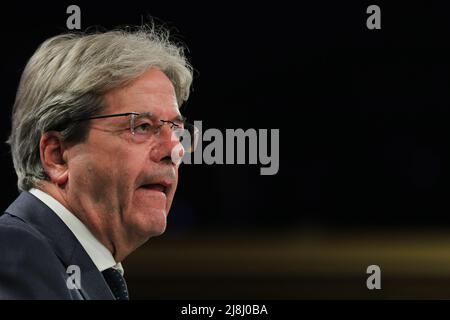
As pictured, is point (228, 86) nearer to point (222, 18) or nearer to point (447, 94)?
point (222, 18)

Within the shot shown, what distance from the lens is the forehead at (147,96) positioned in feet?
5.06

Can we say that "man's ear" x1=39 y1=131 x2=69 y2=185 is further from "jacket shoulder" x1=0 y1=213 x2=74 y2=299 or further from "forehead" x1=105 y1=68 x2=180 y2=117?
"jacket shoulder" x1=0 y1=213 x2=74 y2=299

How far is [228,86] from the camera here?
532 centimetres

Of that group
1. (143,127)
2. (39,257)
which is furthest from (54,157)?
(39,257)

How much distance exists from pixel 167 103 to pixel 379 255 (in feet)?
16.6

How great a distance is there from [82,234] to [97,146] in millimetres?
184

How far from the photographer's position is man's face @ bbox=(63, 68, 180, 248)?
60.2 inches

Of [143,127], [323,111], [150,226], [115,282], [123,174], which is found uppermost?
[323,111]

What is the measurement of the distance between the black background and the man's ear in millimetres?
3282

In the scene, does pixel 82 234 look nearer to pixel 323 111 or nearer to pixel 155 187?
pixel 155 187

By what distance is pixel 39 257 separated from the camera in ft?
4.11

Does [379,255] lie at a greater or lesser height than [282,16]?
lesser

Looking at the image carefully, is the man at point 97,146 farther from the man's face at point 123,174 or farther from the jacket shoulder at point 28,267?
the jacket shoulder at point 28,267
